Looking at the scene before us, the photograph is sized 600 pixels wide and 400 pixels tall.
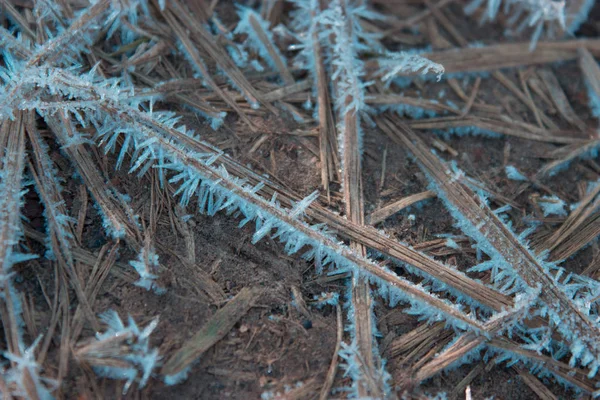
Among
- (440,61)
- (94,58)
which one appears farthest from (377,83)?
(94,58)

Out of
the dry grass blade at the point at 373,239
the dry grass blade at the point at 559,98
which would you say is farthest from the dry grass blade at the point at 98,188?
the dry grass blade at the point at 559,98

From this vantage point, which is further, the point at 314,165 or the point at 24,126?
the point at 314,165

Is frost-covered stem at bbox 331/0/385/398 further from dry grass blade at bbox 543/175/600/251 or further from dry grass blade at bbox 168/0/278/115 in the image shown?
dry grass blade at bbox 543/175/600/251

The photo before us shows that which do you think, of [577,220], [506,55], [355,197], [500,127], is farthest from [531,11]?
[355,197]

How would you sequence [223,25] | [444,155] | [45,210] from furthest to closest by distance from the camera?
1. [223,25]
2. [444,155]
3. [45,210]

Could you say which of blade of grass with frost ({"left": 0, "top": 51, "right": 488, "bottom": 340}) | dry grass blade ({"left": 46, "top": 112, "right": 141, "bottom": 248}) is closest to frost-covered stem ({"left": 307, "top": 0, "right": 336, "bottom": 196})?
blade of grass with frost ({"left": 0, "top": 51, "right": 488, "bottom": 340})

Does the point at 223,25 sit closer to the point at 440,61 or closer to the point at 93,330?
the point at 440,61

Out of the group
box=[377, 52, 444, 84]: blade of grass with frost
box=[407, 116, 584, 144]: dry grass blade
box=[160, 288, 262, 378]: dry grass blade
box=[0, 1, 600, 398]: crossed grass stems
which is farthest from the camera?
box=[407, 116, 584, 144]: dry grass blade

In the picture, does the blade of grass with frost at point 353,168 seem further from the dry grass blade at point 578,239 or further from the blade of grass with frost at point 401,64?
the dry grass blade at point 578,239
